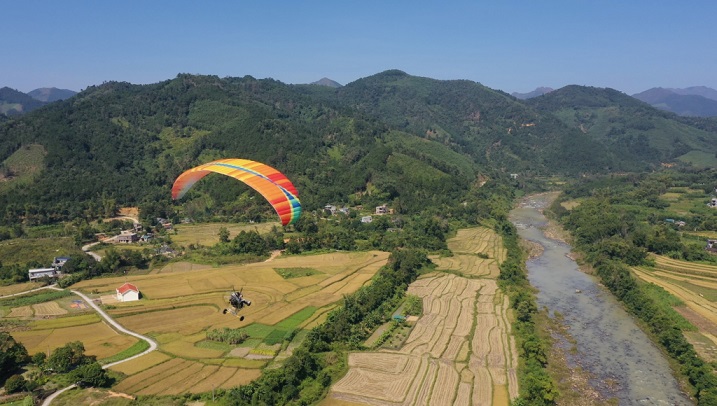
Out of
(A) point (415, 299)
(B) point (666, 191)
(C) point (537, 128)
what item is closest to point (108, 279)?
(A) point (415, 299)

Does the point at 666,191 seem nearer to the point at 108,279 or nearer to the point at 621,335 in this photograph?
the point at 621,335

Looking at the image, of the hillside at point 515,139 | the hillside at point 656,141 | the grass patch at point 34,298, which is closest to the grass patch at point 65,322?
the grass patch at point 34,298

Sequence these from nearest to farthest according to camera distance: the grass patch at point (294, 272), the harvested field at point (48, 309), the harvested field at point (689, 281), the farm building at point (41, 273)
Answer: the harvested field at point (48, 309) < the harvested field at point (689, 281) < the farm building at point (41, 273) < the grass patch at point (294, 272)

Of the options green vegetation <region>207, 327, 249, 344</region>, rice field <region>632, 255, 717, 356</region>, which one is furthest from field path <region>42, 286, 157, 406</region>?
rice field <region>632, 255, 717, 356</region>

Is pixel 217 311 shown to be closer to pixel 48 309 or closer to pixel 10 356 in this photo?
pixel 48 309

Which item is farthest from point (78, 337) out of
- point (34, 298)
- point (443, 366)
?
point (443, 366)

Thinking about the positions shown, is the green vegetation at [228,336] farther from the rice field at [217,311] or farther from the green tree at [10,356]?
the green tree at [10,356]
